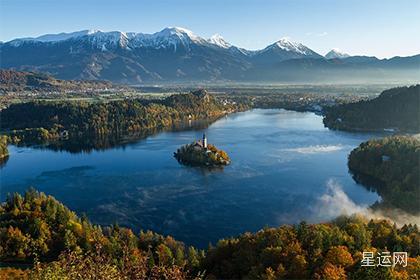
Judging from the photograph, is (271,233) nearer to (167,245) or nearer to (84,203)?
(167,245)

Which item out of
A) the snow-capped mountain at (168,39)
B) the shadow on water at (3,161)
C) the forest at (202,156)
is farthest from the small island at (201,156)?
the snow-capped mountain at (168,39)

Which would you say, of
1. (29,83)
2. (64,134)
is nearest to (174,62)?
(29,83)

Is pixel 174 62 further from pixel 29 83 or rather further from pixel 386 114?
pixel 386 114

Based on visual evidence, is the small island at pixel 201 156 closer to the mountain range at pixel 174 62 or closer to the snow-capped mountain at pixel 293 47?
the mountain range at pixel 174 62

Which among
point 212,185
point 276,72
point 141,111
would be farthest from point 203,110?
point 276,72

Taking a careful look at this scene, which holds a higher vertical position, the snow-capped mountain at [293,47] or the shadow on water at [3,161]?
the snow-capped mountain at [293,47]

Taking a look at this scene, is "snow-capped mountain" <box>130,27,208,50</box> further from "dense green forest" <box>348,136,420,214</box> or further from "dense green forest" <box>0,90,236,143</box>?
"dense green forest" <box>348,136,420,214</box>
